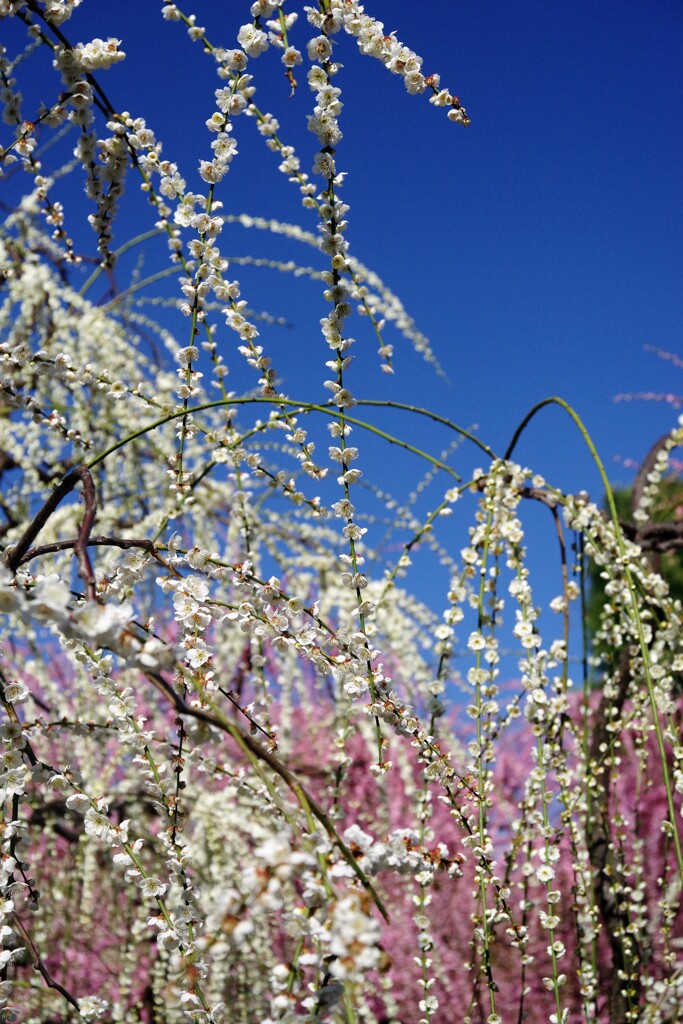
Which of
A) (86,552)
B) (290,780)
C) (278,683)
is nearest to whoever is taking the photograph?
(290,780)

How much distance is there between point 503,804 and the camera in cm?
299

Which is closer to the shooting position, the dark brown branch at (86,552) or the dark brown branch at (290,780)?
the dark brown branch at (290,780)

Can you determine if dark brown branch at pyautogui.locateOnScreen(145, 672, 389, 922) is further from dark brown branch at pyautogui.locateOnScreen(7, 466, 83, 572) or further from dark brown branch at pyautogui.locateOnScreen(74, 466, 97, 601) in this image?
dark brown branch at pyautogui.locateOnScreen(7, 466, 83, 572)

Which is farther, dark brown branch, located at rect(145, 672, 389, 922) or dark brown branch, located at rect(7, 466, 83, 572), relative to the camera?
dark brown branch, located at rect(7, 466, 83, 572)

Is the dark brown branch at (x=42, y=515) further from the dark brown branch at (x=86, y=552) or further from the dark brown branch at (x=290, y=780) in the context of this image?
the dark brown branch at (x=290, y=780)

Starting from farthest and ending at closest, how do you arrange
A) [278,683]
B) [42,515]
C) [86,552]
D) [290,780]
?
[278,683] → [42,515] → [86,552] → [290,780]

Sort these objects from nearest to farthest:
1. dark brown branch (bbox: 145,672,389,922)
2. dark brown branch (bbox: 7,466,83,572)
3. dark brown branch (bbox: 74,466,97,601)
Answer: dark brown branch (bbox: 145,672,389,922)
dark brown branch (bbox: 74,466,97,601)
dark brown branch (bbox: 7,466,83,572)

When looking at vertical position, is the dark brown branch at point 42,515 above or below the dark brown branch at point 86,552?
above

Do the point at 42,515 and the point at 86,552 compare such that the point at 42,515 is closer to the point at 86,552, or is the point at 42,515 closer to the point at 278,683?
the point at 86,552

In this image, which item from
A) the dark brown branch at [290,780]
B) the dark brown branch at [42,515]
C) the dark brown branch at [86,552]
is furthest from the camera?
the dark brown branch at [42,515]

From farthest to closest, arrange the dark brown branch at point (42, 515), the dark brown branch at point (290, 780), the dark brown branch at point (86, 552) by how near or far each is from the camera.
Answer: the dark brown branch at point (42, 515)
the dark brown branch at point (86, 552)
the dark brown branch at point (290, 780)

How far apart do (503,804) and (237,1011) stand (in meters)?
1.12

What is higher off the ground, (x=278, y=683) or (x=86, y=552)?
(x=278, y=683)

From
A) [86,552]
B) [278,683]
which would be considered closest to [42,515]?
[86,552]
